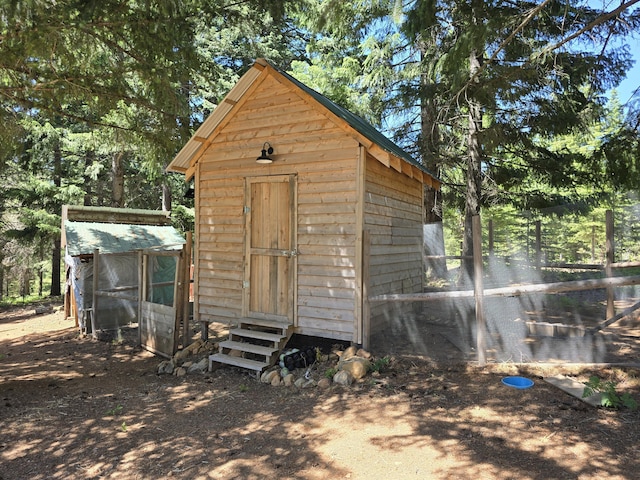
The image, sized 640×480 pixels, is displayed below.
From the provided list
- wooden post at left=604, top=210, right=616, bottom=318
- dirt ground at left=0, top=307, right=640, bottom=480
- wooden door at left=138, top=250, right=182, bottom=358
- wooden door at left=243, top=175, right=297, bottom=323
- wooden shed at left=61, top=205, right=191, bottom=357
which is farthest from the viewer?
wooden shed at left=61, top=205, right=191, bottom=357

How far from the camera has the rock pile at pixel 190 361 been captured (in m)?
6.74

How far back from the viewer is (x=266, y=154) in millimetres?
6891

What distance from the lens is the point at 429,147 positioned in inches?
511

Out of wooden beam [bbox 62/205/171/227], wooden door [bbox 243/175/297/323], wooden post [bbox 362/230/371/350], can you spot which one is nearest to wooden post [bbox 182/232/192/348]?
wooden door [bbox 243/175/297/323]

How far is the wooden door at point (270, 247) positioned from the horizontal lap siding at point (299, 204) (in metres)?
0.15

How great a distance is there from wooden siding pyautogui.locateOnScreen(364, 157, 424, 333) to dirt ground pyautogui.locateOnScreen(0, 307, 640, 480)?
1.61 metres

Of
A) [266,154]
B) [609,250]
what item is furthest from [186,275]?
[609,250]

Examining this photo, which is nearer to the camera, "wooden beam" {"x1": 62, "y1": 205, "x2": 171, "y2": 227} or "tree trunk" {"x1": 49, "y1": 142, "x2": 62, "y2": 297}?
"wooden beam" {"x1": 62, "y1": 205, "x2": 171, "y2": 227}

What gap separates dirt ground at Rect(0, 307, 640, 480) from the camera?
3.38m

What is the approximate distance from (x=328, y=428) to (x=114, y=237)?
971 centimetres

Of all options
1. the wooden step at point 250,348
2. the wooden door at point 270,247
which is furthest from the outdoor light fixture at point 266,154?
the wooden step at point 250,348

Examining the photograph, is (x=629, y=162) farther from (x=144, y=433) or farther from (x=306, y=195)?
(x=144, y=433)

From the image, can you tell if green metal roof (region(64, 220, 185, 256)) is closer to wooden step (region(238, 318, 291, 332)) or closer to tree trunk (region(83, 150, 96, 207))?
wooden step (region(238, 318, 291, 332))

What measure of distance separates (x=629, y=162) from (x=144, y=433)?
8689 mm
